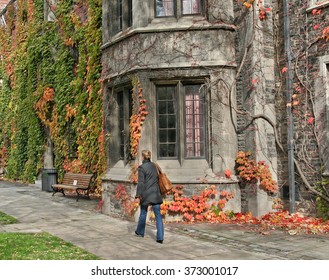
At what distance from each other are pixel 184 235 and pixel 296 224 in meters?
2.59

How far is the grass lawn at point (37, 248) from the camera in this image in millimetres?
6629

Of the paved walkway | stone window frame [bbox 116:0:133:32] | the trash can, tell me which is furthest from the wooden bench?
stone window frame [bbox 116:0:133:32]

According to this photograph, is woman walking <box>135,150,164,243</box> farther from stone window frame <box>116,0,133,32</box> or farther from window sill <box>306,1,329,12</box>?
window sill <box>306,1,329,12</box>

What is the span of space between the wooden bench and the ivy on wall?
28.1 inches

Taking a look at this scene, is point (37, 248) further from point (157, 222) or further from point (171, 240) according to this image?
point (171, 240)

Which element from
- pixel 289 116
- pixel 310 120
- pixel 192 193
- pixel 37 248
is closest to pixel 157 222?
pixel 37 248

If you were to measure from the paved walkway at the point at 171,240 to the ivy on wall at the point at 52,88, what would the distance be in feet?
13.8

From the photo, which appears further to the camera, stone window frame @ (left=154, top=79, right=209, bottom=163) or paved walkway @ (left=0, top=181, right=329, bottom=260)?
stone window frame @ (left=154, top=79, right=209, bottom=163)

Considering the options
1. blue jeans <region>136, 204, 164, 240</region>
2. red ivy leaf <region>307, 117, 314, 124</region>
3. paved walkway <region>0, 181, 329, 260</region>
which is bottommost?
paved walkway <region>0, 181, 329, 260</region>

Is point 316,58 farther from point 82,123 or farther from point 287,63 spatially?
point 82,123

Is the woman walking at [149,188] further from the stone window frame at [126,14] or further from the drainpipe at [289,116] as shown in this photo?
the stone window frame at [126,14]

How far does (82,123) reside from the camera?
16188 mm

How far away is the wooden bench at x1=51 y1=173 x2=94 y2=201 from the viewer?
14.4 metres

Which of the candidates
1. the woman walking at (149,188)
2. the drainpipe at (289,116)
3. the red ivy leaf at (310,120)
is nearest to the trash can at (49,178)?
the woman walking at (149,188)
